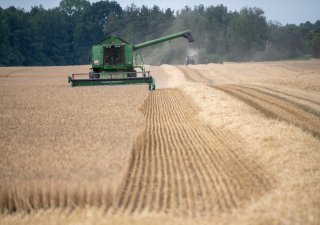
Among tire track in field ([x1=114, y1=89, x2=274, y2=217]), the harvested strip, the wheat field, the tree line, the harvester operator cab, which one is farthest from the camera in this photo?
the tree line

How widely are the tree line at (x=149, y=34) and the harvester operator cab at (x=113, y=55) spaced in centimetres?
6473

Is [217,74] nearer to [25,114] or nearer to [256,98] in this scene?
[256,98]

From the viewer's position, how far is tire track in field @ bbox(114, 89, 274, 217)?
7.39 meters

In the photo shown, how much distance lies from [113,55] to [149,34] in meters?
89.6

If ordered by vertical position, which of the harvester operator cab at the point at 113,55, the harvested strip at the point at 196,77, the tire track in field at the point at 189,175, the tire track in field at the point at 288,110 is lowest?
the harvested strip at the point at 196,77

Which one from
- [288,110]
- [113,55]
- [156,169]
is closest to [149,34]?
[113,55]

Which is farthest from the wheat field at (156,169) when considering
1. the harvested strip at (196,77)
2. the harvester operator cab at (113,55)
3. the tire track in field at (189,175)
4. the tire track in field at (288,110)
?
the harvested strip at (196,77)

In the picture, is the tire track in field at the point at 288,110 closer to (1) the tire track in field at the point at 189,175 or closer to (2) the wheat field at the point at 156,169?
(2) the wheat field at the point at 156,169

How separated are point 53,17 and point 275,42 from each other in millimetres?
49156

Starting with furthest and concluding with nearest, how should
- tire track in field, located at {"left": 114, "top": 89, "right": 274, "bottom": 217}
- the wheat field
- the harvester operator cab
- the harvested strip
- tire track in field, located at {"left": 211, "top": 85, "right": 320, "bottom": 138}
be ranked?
1. the harvested strip
2. the harvester operator cab
3. tire track in field, located at {"left": 211, "top": 85, "right": 320, "bottom": 138}
4. tire track in field, located at {"left": 114, "top": 89, "right": 274, "bottom": 217}
5. the wheat field

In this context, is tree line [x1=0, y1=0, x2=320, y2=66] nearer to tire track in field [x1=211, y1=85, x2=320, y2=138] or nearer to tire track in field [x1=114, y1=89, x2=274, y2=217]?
tire track in field [x1=211, y1=85, x2=320, y2=138]

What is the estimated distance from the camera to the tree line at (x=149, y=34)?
96.8 metres

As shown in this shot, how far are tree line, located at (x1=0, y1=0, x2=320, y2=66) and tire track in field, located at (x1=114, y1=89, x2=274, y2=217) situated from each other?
8232cm

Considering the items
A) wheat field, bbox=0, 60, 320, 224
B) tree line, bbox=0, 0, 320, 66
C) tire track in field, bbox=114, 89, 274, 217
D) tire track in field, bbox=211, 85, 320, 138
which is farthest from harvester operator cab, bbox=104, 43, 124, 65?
tree line, bbox=0, 0, 320, 66
